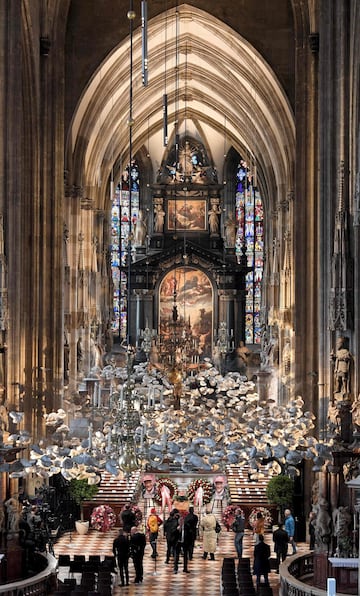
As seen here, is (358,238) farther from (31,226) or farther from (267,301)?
(267,301)

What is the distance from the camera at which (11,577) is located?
2122 cm

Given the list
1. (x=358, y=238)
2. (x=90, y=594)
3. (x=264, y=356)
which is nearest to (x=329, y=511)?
(x=358, y=238)

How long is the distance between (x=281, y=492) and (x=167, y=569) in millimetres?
6449

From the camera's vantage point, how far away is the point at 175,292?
38.2 meters

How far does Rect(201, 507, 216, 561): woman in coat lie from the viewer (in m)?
25.0

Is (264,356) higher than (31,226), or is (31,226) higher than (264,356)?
(31,226)

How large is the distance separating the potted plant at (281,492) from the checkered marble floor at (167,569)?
3.45ft

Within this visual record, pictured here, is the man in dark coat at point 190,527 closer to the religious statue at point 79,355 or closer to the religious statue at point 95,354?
the religious statue at point 79,355

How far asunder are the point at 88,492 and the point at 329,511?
9411 mm

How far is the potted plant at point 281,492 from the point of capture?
99.0 feet

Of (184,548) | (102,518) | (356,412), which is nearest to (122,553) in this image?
(184,548)

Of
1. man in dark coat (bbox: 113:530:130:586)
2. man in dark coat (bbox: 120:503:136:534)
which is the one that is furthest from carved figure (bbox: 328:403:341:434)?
man in dark coat (bbox: 120:503:136:534)

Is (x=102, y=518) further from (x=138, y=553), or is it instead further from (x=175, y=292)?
(x=175, y=292)

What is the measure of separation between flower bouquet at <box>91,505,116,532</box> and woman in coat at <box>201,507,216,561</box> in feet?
14.0
